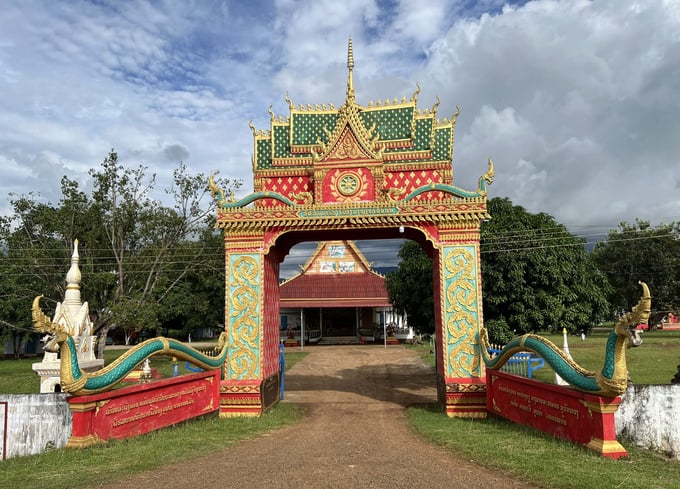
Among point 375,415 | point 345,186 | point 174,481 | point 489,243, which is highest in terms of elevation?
point 345,186

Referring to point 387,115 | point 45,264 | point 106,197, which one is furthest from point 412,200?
point 45,264

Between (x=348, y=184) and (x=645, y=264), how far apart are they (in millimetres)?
35827

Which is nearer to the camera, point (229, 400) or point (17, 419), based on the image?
point (17, 419)

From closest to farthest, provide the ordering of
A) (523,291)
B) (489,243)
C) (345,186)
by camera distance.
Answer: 1. (345,186)
2. (523,291)
3. (489,243)

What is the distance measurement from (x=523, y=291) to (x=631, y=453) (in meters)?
6.86

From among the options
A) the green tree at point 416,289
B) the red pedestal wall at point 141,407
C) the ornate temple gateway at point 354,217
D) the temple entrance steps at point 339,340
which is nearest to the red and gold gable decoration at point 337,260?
the temple entrance steps at point 339,340

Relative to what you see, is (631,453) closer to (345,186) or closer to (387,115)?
(345,186)

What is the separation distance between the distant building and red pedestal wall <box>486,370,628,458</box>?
2108 cm

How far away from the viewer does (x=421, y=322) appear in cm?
1659

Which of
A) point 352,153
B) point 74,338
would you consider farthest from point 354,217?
point 74,338

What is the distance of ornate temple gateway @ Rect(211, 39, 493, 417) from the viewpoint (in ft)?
33.5

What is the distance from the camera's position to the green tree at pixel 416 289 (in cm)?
1591

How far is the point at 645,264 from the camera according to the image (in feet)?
123

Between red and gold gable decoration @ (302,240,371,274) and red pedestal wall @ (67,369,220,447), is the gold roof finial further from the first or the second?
red and gold gable decoration @ (302,240,371,274)
